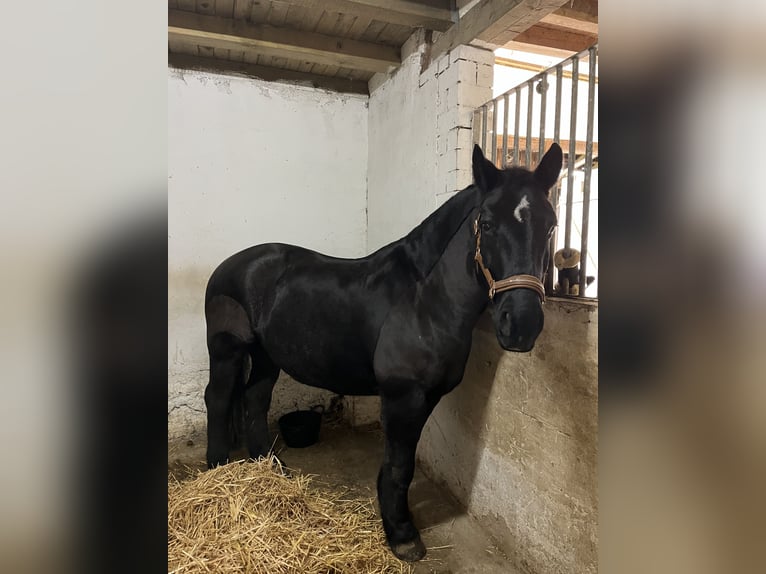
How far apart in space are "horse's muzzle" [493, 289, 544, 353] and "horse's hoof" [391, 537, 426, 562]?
83 centimetres

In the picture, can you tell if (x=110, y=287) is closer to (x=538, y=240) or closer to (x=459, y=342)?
(x=538, y=240)

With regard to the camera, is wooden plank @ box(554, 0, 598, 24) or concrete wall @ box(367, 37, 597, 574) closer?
concrete wall @ box(367, 37, 597, 574)

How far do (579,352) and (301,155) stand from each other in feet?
6.58

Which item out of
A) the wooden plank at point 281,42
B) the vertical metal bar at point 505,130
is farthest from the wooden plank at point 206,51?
the vertical metal bar at point 505,130

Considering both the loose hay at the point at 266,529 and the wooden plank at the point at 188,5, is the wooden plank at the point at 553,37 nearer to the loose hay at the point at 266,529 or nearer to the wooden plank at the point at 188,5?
the wooden plank at the point at 188,5

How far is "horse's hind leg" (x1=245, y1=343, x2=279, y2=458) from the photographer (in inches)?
79.1

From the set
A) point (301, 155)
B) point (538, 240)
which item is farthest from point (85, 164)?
point (301, 155)

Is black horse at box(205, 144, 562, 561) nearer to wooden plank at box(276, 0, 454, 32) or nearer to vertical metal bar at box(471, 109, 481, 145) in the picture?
vertical metal bar at box(471, 109, 481, 145)

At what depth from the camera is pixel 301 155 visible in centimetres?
261

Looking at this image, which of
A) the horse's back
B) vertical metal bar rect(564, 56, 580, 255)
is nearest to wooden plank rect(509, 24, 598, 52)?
vertical metal bar rect(564, 56, 580, 255)

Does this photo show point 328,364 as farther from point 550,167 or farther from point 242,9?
point 242,9

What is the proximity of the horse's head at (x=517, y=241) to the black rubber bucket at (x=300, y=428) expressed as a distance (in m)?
1.54

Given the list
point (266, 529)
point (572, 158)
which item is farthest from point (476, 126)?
point (266, 529)

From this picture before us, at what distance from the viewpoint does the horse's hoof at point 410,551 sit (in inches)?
56.1
